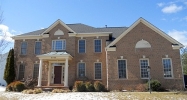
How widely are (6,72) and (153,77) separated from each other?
18937 mm

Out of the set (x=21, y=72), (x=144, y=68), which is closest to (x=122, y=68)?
(x=144, y=68)

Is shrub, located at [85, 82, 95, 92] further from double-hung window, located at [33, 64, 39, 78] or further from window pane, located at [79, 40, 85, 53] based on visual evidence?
double-hung window, located at [33, 64, 39, 78]

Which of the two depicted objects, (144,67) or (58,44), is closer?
(144,67)

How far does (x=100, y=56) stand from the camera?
23.6m

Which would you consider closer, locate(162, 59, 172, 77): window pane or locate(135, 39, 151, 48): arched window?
locate(162, 59, 172, 77): window pane

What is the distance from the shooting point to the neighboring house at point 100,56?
20.4 m

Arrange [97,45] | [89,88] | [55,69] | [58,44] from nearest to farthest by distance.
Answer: [89,88], [55,69], [97,45], [58,44]

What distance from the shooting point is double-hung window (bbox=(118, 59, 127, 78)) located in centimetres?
2080

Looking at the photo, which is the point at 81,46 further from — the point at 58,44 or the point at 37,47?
the point at 37,47

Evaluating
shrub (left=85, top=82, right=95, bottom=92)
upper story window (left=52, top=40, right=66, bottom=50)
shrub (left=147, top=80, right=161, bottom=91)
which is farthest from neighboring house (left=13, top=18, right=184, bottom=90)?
shrub (left=85, top=82, right=95, bottom=92)

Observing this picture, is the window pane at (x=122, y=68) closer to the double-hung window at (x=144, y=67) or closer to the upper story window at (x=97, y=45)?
the double-hung window at (x=144, y=67)

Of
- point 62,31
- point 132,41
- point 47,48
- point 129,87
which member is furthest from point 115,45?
point 47,48

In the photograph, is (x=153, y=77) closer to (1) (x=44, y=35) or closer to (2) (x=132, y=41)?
(2) (x=132, y=41)

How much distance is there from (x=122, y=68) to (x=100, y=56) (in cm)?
381
